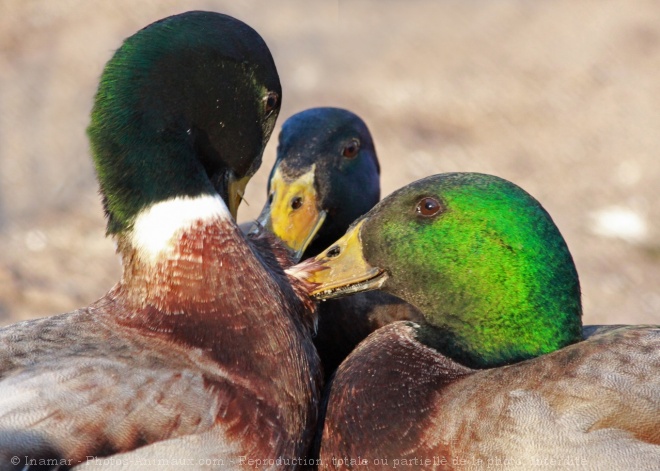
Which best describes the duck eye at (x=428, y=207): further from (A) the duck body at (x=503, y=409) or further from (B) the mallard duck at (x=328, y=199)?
(B) the mallard duck at (x=328, y=199)

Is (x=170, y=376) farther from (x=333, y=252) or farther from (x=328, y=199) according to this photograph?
(x=328, y=199)

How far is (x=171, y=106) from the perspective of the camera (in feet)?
11.9

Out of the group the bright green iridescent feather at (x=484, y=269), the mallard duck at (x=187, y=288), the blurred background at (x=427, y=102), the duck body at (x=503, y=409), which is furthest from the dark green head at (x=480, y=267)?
the blurred background at (x=427, y=102)

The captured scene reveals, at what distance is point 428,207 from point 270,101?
27.2 inches

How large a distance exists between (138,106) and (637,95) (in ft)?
19.6

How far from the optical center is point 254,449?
338 centimetres

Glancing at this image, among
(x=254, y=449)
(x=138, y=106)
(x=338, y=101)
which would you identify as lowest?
(x=254, y=449)

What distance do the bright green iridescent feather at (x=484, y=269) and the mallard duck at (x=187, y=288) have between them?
44cm

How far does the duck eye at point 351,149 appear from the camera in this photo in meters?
4.84

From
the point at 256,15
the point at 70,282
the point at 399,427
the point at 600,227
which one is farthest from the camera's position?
the point at 256,15

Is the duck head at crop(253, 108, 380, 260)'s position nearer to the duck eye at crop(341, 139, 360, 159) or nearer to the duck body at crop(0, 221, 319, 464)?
the duck eye at crop(341, 139, 360, 159)

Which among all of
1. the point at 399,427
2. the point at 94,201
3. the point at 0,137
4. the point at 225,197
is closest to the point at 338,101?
the point at 94,201

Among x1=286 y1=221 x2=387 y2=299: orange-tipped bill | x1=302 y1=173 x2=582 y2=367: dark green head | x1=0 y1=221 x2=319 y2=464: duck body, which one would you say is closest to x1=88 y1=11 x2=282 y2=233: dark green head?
x1=0 y1=221 x2=319 y2=464: duck body

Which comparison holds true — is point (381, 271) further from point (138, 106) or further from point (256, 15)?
point (256, 15)
